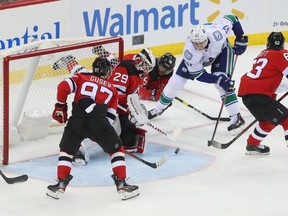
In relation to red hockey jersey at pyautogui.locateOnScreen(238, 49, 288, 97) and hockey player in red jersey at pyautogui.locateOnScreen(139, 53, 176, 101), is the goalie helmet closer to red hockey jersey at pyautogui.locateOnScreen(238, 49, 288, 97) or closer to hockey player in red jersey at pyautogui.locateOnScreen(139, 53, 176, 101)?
red hockey jersey at pyautogui.locateOnScreen(238, 49, 288, 97)

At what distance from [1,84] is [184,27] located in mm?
3101

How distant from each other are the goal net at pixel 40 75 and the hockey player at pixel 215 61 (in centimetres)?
58

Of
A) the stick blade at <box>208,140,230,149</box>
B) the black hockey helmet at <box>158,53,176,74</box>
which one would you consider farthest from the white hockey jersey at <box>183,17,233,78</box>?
the stick blade at <box>208,140,230,149</box>

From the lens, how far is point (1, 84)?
662 cm

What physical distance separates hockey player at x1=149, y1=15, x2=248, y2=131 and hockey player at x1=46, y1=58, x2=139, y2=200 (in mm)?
1393

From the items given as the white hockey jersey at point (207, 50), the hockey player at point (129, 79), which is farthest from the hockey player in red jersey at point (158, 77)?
the hockey player at point (129, 79)

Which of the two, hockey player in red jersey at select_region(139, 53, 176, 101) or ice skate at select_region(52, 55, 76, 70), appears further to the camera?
hockey player in red jersey at select_region(139, 53, 176, 101)

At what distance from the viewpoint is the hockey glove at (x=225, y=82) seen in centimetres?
731

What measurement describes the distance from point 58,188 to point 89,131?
14.7 inches

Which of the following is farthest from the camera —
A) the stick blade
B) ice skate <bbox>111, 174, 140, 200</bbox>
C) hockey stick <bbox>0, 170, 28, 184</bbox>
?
the stick blade

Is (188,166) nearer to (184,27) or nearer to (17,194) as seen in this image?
(17,194)

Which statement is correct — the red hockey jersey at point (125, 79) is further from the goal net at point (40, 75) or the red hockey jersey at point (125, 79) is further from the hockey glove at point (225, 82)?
the hockey glove at point (225, 82)

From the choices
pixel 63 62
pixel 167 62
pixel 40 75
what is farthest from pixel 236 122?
pixel 40 75

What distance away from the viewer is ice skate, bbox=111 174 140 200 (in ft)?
19.3
